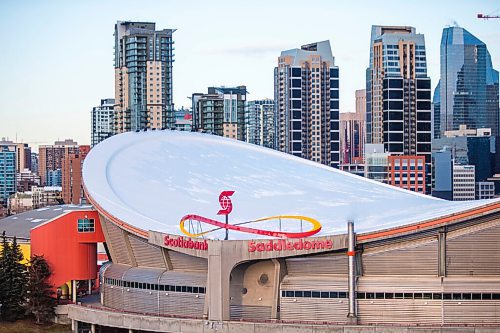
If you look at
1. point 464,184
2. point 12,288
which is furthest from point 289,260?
point 464,184

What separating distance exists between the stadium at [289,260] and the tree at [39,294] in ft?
6.93

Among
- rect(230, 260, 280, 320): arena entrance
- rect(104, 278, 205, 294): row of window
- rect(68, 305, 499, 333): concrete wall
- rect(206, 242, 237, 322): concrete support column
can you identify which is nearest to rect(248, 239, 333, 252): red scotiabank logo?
rect(206, 242, 237, 322): concrete support column

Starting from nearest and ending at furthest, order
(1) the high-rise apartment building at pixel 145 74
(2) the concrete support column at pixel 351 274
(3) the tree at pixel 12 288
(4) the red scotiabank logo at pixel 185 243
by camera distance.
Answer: (2) the concrete support column at pixel 351 274 → (4) the red scotiabank logo at pixel 185 243 → (3) the tree at pixel 12 288 → (1) the high-rise apartment building at pixel 145 74

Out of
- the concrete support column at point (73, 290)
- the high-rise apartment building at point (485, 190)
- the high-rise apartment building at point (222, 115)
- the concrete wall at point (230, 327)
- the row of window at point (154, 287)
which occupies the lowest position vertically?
the concrete wall at point (230, 327)

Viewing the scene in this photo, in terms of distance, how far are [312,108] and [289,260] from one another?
11077cm

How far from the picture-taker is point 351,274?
54469mm

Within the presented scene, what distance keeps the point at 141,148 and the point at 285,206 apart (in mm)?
14982

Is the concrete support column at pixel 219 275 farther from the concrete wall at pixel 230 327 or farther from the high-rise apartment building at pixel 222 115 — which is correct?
the high-rise apartment building at pixel 222 115

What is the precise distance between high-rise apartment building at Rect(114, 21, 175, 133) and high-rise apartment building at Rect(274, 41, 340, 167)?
1737 centimetres

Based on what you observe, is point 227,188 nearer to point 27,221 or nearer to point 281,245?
point 281,245

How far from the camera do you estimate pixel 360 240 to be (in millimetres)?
54531

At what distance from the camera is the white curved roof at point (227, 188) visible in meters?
60.0

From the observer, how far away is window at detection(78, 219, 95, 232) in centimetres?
6700

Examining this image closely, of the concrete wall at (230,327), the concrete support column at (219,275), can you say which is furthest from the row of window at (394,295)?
the concrete support column at (219,275)
